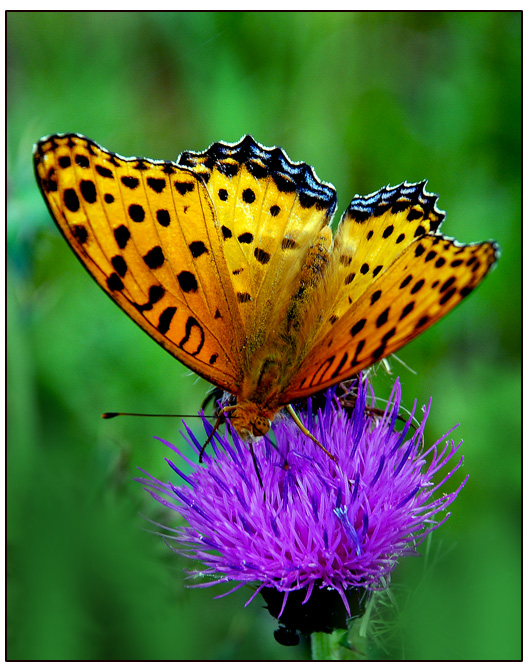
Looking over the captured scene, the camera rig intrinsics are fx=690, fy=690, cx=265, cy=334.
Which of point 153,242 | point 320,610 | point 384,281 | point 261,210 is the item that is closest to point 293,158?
point 261,210

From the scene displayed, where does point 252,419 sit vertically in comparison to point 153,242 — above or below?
below

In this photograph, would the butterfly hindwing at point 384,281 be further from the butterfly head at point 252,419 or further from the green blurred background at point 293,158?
the green blurred background at point 293,158

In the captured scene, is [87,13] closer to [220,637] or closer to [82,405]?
[82,405]

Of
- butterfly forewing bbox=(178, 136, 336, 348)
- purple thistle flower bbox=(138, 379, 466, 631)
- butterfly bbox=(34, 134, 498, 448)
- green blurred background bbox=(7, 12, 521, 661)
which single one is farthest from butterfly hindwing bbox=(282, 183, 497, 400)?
green blurred background bbox=(7, 12, 521, 661)

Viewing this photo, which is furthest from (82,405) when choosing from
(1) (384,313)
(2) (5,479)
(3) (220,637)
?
(1) (384,313)

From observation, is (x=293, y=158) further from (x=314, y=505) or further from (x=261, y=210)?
(x=314, y=505)

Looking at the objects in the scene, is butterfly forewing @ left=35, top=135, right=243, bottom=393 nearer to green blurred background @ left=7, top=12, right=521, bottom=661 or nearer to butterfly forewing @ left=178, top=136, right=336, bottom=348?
butterfly forewing @ left=178, top=136, right=336, bottom=348

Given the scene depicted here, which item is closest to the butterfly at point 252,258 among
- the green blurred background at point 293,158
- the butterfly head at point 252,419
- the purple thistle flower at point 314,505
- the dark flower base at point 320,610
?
the butterfly head at point 252,419
